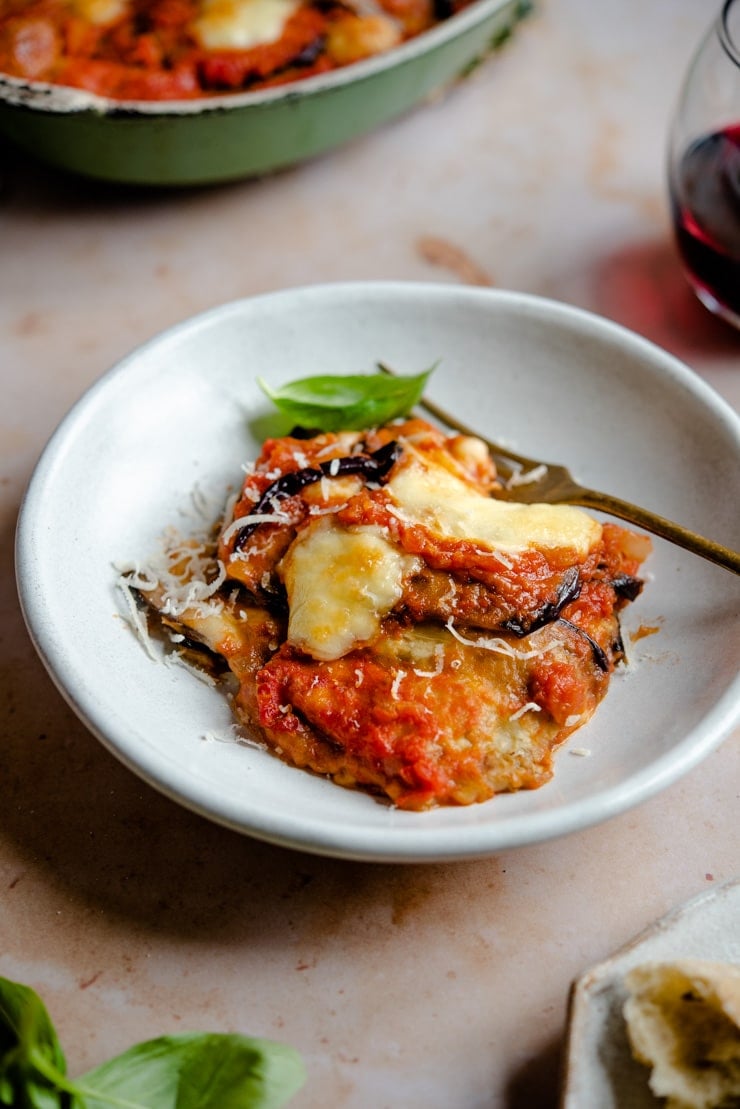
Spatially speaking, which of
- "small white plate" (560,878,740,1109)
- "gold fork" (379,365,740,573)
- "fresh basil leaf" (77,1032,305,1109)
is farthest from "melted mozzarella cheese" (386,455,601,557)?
"fresh basil leaf" (77,1032,305,1109)

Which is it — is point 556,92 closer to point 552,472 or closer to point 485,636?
point 552,472

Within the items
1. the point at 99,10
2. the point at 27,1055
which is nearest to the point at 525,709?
the point at 27,1055

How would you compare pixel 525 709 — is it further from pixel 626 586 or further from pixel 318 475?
pixel 318 475

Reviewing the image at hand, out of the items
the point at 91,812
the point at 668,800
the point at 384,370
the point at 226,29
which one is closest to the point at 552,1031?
the point at 668,800

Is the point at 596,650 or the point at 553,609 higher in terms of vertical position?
the point at 553,609

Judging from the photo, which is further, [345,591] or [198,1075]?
[345,591]

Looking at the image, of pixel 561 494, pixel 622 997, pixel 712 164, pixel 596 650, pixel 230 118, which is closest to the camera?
pixel 622 997

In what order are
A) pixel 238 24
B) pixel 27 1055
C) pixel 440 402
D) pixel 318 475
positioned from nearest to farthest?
pixel 27 1055 → pixel 318 475 → pixel 440 402 → pixel 238 24
